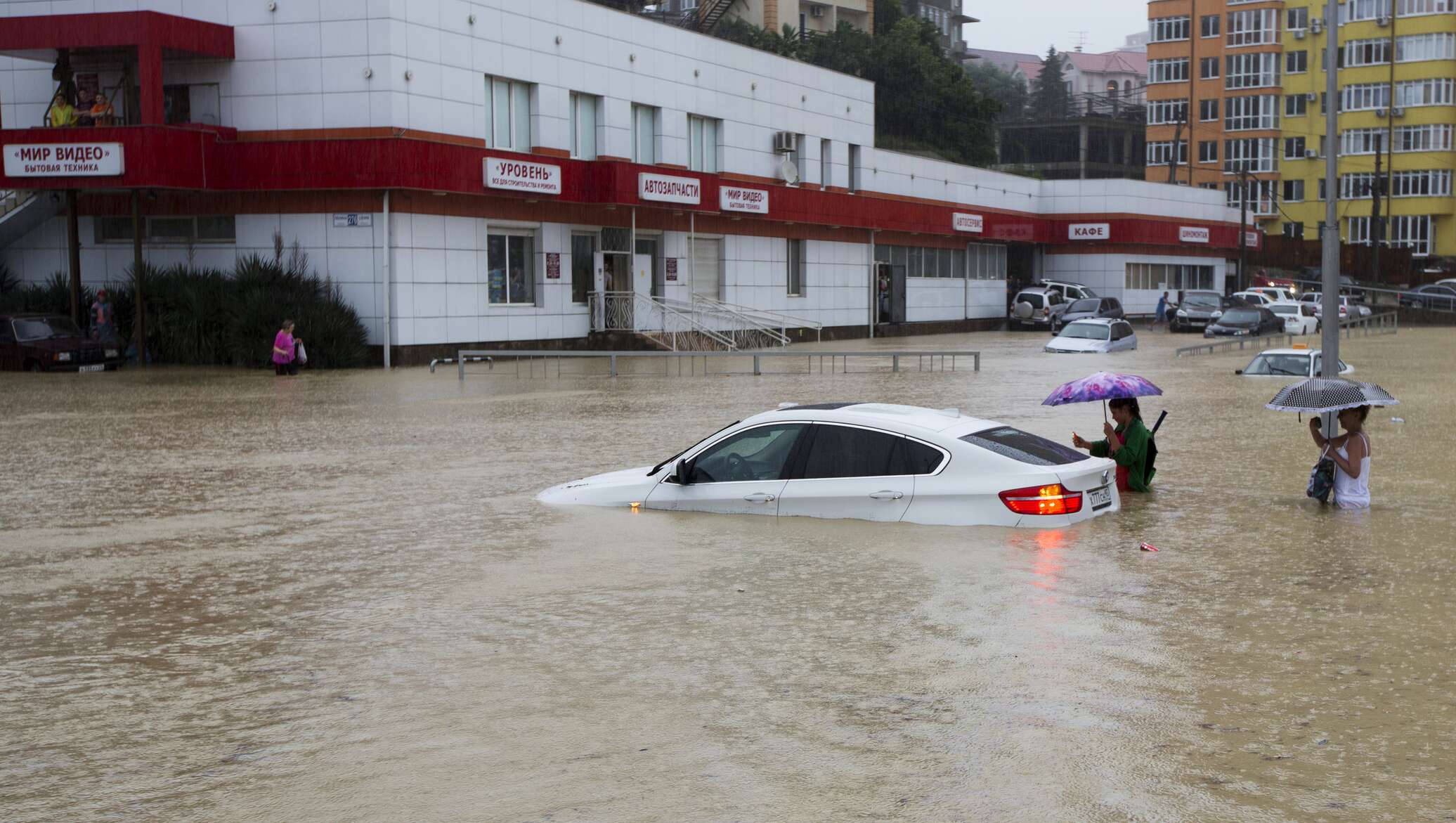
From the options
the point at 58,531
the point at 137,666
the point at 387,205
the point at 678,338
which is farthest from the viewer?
the point at 678,338

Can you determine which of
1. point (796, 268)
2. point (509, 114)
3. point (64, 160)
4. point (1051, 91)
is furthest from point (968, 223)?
point (1051, 91)

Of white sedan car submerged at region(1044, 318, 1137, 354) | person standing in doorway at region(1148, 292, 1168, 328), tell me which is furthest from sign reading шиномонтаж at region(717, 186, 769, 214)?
person standing in doorway at region(1148, 292, 1168, 328)

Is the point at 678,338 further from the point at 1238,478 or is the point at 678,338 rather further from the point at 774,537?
the point at 774,537

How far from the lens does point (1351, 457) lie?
43.2 feet

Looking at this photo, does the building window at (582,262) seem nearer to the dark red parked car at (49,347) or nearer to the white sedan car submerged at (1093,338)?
the dark red parked car at (49,347)

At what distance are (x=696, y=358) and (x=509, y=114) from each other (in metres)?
7.79

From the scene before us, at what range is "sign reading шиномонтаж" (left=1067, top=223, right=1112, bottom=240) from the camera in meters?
71.5

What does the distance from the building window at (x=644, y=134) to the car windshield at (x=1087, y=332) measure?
12.9m

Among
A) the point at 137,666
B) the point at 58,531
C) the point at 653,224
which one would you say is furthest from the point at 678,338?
the point at 137,666

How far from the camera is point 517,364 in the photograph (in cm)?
3647

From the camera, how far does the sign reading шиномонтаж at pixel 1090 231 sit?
71.5 metres

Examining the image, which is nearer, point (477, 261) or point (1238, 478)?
point (1238, 478)

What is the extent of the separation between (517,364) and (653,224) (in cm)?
947

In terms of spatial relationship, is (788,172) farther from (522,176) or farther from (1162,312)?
(1162,312)
